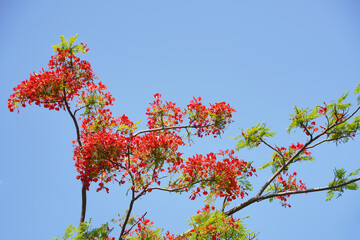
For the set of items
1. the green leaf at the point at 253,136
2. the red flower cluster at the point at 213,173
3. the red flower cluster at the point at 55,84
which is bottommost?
the red flower cluster at the point at 213,173

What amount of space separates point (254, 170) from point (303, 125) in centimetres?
150

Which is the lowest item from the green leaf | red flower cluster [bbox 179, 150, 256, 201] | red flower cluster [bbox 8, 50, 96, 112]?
red flower cluster [bbox 179, 150, 256, 201]

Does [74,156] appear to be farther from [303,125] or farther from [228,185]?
[303,125]

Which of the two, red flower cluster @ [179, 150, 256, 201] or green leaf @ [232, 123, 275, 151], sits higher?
green leaf @ [232, 123, 275, 151]

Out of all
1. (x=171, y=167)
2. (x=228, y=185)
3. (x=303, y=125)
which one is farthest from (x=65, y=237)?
(x=303, y=125)

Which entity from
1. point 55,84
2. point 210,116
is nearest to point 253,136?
point 210,116

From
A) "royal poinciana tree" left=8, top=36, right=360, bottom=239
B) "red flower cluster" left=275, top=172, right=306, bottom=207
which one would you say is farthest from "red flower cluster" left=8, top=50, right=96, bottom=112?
"red flower cluster" left=275, top=172, right=306, bottom=207

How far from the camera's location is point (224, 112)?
729 cm

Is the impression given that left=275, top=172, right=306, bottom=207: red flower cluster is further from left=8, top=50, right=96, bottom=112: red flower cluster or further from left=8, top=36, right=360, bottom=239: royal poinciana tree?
left=8, top=50, right=96, bottom=112: red flower cluster

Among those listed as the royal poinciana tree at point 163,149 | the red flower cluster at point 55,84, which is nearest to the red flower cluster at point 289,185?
the royal poinciana tree at point 163,149

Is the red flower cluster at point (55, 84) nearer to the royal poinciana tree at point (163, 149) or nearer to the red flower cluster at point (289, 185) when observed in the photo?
the royal poinciana tree at point (163, 149)

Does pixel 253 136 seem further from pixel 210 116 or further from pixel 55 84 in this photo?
pixel 55 84

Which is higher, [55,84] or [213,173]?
[55,84]

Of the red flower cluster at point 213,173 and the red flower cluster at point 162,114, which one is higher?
the red flower cluster at point 162,114
